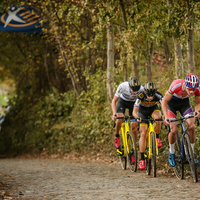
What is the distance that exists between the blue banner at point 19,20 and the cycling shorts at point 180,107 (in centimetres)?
1243

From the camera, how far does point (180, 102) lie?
689cm

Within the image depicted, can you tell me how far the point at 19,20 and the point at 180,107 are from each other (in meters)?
13.4

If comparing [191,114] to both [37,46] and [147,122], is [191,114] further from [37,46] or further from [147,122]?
[37,46]

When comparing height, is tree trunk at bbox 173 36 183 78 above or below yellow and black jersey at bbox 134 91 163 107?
above

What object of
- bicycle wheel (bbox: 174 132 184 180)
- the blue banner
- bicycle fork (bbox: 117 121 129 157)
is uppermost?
the blue banner

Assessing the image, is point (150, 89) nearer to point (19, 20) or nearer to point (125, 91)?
point (125, 91)

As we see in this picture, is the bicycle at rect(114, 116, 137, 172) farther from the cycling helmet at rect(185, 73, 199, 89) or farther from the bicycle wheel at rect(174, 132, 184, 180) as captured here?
the cycling helmet at rect(185, 73, 199, 89)

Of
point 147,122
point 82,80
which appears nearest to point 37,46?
point 82,80

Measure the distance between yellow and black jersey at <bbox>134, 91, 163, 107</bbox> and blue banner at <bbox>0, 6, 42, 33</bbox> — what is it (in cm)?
1152

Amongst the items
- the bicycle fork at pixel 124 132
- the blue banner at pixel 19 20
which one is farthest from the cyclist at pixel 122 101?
the blue banner at pixel 19 20

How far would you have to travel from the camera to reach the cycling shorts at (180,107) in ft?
22.4

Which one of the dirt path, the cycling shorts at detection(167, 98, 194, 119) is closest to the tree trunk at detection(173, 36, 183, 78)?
the cycling shorts at detection(167, 98, 194, 119)

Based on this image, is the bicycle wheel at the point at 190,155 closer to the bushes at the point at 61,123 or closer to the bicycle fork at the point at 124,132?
the bicycle fork at the point at 124,132

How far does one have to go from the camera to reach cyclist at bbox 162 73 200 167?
6062 millimetres
